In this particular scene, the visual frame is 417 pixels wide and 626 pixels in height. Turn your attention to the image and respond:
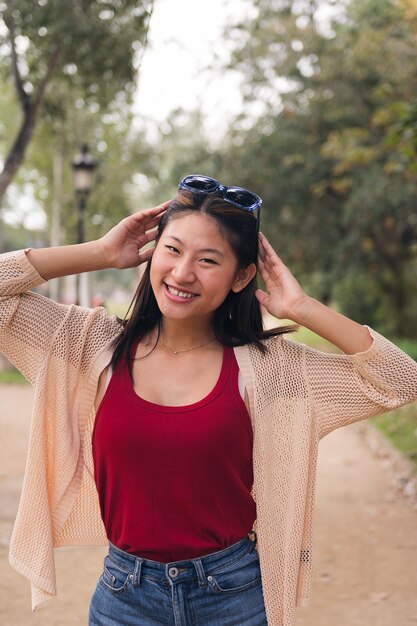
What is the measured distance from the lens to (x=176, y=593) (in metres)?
2.27

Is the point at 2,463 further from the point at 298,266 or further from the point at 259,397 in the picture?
the point at 298,266

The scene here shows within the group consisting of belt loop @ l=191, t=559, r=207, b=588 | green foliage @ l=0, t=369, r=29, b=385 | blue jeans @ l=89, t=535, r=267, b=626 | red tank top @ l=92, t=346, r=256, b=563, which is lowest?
Answer: green foliage @ l=0, t=369, r=29, b=385

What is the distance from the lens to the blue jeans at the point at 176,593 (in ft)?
7.50

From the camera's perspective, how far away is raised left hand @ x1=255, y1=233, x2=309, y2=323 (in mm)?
2562

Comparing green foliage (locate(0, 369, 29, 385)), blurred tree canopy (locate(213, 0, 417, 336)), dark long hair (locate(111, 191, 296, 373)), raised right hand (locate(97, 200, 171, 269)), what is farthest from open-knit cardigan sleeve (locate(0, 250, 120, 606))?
green foliage (locate(0, 369, 29, 385))

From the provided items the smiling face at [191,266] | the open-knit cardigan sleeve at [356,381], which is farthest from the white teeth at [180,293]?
the open-knit cardigan sleeve at [356,381]

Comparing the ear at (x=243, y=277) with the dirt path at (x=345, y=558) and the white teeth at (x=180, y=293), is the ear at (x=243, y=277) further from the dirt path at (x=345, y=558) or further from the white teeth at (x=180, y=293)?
the dirt path at (x=345, y=558)

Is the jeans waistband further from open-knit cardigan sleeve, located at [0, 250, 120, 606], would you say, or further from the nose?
the nose

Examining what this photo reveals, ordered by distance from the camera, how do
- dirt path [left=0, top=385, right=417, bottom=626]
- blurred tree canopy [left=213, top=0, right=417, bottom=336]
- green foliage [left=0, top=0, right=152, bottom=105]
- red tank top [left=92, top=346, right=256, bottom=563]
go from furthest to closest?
blurred tree canopy [left=213, top=0, right=417, bottom=336]
green foliage [left=0, top=0, right=152, bottom=105]
dirt path [left=0, top=385, right=417, bottom=626]
red tank top [left=92, top=346, right=256, bottom=563]

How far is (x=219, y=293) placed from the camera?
2.47 m

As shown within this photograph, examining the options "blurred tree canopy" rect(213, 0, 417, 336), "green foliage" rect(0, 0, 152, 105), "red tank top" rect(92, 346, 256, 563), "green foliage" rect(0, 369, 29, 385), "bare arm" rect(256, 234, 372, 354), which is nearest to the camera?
"red tank top" rect(92, 346, 256, 563)

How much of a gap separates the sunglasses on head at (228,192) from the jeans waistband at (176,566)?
1.10 meters

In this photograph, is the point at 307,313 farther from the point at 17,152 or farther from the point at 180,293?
the point at 17,152

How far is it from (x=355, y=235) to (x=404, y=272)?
4053mm
